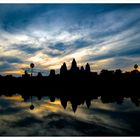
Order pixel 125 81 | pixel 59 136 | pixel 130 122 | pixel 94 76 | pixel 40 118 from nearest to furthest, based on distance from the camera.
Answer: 1. pixel 59 136
2. pixel 130 122
3. pixel 40 118
4. pixel 125 81
5. pixel 94 76

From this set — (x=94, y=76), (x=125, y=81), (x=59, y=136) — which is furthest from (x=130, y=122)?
(x=94, y=76)

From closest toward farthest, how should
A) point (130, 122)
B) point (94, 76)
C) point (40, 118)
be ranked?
point (130, 122) < point (40, 118) < point (94, 76)

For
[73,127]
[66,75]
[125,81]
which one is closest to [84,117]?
[73,127]

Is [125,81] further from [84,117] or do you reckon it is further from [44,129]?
[44,129]

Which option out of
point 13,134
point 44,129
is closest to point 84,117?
point 44,129

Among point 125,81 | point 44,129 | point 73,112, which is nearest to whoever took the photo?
point 44,129

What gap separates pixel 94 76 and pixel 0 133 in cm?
2433

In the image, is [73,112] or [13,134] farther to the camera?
[73,112]

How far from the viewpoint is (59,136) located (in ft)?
19.3

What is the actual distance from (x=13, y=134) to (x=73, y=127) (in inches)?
63.9

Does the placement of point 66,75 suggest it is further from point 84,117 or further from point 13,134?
point 13,134

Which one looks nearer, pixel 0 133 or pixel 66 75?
pixel 0 133

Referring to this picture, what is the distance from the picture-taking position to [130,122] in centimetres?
715

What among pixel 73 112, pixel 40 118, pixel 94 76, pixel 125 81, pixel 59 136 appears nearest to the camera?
pixel 59 136
